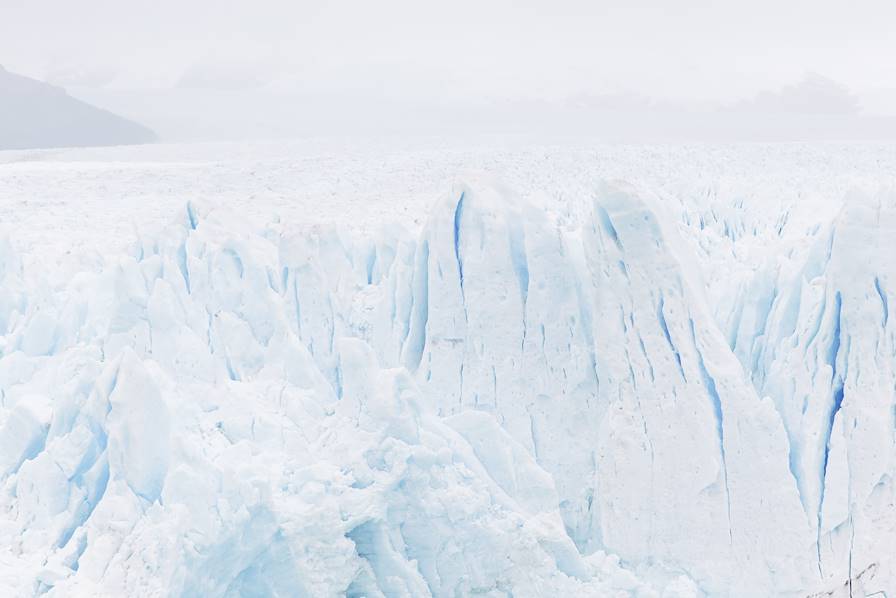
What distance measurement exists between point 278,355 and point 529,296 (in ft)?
7.65

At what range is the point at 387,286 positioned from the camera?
1015 centimetres

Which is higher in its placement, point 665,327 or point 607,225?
point 607,225

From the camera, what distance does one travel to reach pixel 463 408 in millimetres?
9070

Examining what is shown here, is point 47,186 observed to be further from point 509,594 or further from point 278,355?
point 509,594

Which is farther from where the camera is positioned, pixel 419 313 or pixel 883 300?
pixel 419 313

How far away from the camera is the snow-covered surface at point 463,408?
22.2 ft

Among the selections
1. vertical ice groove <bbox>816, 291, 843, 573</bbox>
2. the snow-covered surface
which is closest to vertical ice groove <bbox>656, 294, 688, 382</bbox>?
the snow-covered surface

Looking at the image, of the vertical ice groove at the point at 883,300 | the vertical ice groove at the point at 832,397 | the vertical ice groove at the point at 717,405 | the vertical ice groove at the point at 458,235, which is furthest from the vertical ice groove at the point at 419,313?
the vertical ice groove at the point at 883,300

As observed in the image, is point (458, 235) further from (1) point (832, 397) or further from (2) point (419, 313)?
(1) point (832, 397)

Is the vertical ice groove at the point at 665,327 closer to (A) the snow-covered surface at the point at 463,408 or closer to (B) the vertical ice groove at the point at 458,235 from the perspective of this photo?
(A) the snow-covered surface at the point at 463,408

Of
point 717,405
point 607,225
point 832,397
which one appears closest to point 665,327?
point 717,405

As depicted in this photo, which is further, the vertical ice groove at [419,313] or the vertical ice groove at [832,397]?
the vertical ice groove at [419,313]

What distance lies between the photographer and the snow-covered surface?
267 inches

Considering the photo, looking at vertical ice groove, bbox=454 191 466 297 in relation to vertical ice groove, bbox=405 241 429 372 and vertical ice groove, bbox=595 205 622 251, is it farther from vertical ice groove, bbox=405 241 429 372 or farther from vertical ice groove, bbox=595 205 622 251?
vertical ice groove, bbox=595 205 622 251
